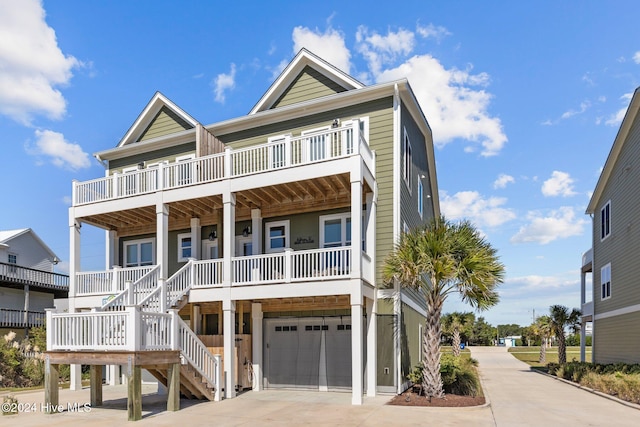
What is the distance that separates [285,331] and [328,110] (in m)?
7.86

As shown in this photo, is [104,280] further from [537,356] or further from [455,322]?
[537,356]

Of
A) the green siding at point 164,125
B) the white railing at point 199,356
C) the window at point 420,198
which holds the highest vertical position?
the green siding at point 164,125

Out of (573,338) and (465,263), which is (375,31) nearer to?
(465,263)

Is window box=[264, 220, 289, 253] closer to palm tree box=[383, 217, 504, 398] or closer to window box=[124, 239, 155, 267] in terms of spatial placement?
palm tree box=[383, 217, 504, 398]

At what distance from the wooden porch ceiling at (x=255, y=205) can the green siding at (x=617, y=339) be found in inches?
496

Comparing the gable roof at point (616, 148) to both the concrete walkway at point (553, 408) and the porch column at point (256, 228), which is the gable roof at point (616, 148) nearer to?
the concrete walkway at point (553, 408)

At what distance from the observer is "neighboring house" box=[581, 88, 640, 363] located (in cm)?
1923

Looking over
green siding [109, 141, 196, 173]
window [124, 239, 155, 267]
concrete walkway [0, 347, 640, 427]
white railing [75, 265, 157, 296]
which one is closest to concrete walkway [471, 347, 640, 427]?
concrete walkway [0, 347, 640, 427]

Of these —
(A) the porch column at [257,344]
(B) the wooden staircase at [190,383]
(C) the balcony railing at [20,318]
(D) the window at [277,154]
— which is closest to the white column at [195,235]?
(A) the porch column at [257,344]

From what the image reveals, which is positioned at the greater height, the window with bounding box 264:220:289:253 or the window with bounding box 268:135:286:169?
the window with bounding box 268:135:286:169

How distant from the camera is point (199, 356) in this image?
13820mm

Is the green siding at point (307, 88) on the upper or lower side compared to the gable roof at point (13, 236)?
upper

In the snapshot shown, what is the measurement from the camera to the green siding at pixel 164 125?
818 inches

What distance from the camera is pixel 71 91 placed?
18641mm
